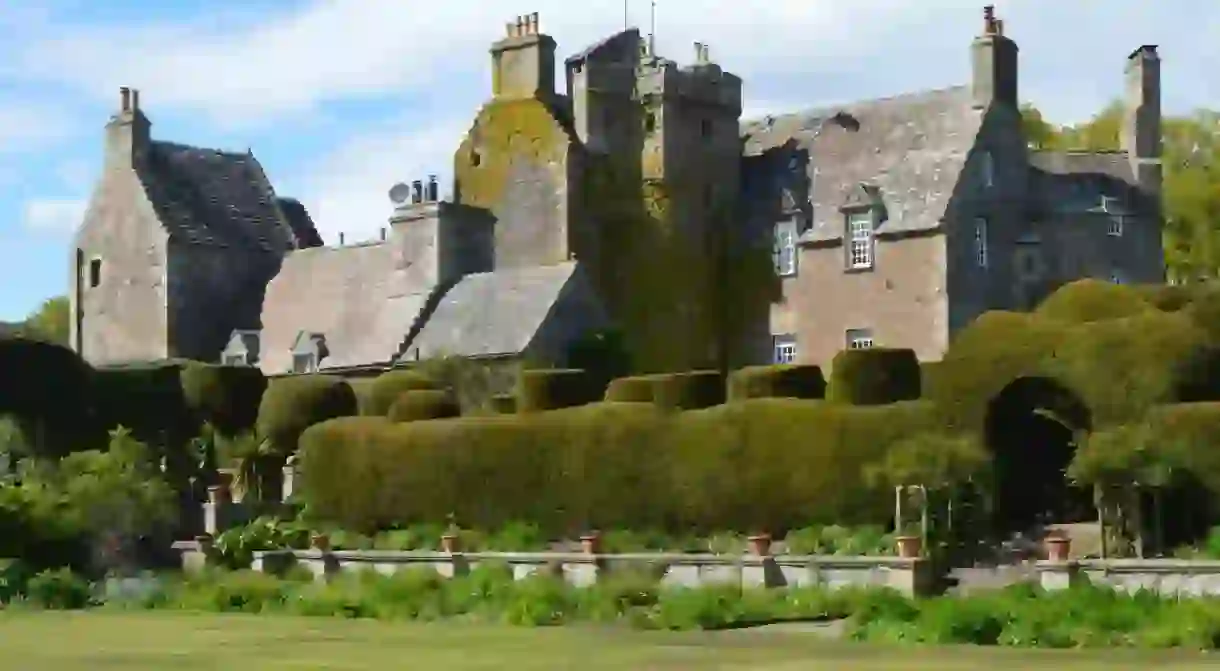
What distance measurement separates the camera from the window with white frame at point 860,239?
189ft

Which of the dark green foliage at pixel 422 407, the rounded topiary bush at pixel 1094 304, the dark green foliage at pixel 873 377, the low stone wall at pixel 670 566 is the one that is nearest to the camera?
the low stone wall at pixel 670 566

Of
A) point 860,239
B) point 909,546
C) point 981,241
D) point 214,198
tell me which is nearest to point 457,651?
point 909,546

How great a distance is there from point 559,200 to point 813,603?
3142cm

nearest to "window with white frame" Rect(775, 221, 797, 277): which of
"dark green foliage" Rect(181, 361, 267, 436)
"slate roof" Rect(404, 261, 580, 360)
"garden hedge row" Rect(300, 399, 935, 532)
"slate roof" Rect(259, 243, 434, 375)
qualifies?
"slate roof" Rect(404, 261, 580, 360)

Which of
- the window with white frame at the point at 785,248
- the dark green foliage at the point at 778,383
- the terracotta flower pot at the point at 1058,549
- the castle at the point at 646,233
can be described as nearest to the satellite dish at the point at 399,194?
the castle at the point at 646,233

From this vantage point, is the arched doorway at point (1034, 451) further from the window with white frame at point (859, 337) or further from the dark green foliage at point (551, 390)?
the window with white frame at point (859, 337)

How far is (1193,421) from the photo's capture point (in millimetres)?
33594

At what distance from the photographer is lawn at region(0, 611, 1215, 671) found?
2098cm

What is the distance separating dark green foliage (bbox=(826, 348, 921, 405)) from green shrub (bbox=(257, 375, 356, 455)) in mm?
15594

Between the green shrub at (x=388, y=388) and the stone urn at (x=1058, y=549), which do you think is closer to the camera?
the stone urn at (x=1058, y=549)

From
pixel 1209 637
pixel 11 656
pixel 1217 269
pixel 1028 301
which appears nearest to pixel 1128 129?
pixel 1028 301

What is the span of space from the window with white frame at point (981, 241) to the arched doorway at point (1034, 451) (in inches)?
703

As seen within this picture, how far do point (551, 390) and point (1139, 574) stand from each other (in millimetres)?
16627

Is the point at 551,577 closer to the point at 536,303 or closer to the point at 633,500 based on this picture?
the point at 633,500
